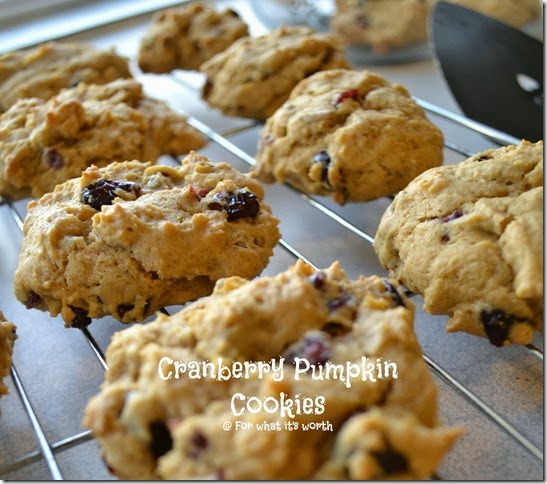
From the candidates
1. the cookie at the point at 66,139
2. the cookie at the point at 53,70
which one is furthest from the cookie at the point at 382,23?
the cookie at the point at 66,139

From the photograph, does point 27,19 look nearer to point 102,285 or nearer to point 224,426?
point 102,285

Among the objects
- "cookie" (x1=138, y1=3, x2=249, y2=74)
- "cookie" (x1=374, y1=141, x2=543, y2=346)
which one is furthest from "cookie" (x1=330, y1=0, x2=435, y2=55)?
"cookie" (x1=374, y1=141, x2=543, y2=346)

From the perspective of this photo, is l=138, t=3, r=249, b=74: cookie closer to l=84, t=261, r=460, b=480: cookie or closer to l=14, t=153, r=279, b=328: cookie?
l=14, t=153, r=279, b=328: cookie

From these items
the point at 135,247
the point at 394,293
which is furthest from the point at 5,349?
the point at 394,293

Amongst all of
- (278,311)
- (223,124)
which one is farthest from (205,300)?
(223,124)

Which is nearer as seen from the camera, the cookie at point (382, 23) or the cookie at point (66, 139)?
the cookie at point (66, 139)

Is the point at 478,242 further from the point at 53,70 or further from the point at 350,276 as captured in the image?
the point at 53,70

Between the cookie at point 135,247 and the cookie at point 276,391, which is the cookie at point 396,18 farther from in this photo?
the cookie at point 276,391
